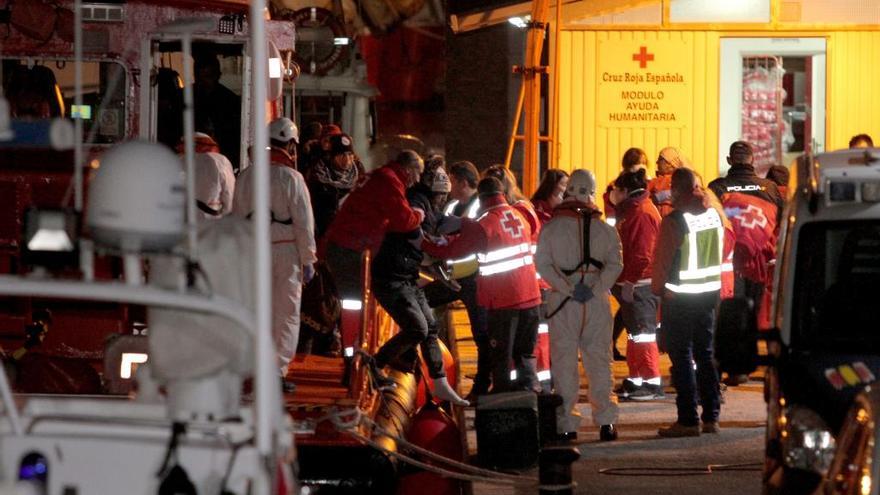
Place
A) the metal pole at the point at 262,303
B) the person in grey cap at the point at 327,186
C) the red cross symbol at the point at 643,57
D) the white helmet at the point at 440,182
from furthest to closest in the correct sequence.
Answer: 1. the red cross symbol at the point at 643,57
2. the white helmet at the point at 440,182
3. the person in grey cap at the point at 327,186
4. the metal pole at the point at 262,303

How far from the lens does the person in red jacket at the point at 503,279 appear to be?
12.7 m

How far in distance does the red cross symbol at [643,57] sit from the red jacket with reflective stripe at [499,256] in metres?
6.82

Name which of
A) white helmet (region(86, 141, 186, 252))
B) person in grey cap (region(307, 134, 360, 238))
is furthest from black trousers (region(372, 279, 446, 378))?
white helmet (region(86, 141, 186, 252))

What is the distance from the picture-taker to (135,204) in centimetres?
538

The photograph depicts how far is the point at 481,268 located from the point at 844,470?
265 inches

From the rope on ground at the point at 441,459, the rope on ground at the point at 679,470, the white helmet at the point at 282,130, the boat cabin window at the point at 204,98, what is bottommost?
the rope on ground at the point at 679,470

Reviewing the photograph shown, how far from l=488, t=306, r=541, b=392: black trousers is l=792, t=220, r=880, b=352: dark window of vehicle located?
5.02 m

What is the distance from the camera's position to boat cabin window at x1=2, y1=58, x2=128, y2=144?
11633 mm

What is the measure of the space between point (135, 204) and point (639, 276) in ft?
28.8

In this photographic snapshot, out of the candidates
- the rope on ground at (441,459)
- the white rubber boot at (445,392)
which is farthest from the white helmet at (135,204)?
the white rubber boot at (445,392)

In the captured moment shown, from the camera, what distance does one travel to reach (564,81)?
19359 millimetres

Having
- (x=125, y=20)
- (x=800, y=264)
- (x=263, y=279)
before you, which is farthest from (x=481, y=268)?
(x=263, y=279)

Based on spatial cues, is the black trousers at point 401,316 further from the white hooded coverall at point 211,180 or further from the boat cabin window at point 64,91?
the boat cabin window at point 64,91

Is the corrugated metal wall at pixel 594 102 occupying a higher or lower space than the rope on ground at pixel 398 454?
higher
